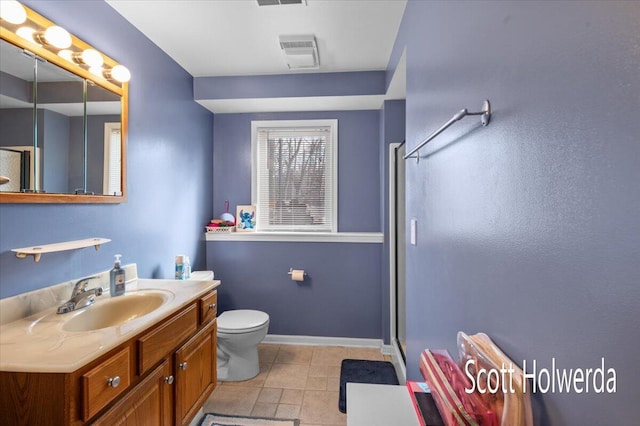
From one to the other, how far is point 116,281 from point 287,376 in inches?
57.3

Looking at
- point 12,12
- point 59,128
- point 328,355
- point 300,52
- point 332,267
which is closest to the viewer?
point 12,12

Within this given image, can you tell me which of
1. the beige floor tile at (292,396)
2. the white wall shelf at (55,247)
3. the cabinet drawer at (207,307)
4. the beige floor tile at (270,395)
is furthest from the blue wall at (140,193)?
the beige floor tile at (292,396)

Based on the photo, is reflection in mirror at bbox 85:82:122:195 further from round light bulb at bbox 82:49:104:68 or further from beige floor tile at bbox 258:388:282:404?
beige floor tile at bbox 258:388:282:404

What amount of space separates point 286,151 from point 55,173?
1934 millimetres

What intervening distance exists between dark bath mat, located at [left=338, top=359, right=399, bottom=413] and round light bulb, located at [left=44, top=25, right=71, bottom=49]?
2580mm

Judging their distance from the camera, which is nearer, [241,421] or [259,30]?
[241,421]

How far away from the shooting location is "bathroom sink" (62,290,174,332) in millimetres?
1369

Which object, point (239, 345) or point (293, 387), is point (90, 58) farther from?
point (293, 387)

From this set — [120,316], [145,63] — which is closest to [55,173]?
[120,316]

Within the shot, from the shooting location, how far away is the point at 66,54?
1.45 metres

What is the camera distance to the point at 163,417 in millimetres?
1371

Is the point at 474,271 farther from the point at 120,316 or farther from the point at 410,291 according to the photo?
the point at 120,316

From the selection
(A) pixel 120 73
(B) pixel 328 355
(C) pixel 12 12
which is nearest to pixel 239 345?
(B) pixel 328 355

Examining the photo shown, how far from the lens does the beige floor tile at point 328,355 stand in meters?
2.58
